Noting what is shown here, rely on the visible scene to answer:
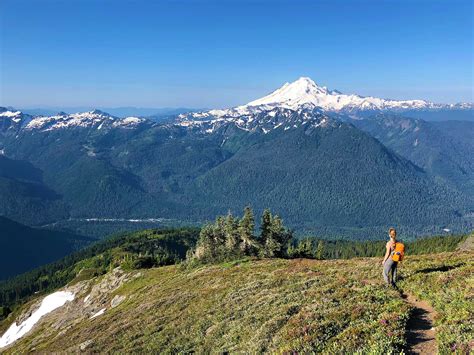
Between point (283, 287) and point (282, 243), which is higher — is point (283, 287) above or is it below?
above

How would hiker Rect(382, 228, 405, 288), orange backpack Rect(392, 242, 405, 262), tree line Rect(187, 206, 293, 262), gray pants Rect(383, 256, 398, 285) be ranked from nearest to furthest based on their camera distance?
1. orange backpack Rect(392, 242, 405, 262)
2. hiker Rect(382, 228, 405, 288)
3. gray pants Rect(383, 256, 398, 285)
4. tree line Rect(187, 206, 293, 262)

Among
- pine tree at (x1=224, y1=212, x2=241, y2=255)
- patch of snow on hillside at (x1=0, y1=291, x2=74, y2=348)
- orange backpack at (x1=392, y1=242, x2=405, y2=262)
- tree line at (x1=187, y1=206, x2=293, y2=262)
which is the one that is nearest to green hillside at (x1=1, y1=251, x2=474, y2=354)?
orange backpack at (x1=392, y1=242, x2=405, y2=262)

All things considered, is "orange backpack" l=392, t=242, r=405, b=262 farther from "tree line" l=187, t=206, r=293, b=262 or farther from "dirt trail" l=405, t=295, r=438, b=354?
"tree line" l=187, t=206, r=293, b=262

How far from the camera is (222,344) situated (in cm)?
2686

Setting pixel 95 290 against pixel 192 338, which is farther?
pixel 95 290

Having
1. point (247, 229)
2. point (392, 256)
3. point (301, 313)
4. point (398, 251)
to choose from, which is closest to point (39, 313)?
point (247, 229)

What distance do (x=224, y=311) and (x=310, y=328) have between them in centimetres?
1337

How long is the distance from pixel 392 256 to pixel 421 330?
27.6 feet

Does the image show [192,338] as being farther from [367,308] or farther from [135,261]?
[135,261]

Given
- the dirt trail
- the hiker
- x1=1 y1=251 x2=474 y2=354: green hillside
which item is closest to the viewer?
the dirt trail

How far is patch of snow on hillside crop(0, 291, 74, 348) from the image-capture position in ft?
361

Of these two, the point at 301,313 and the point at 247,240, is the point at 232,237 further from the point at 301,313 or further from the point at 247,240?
the point at 301,313

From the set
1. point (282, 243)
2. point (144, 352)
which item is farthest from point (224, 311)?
point (282, 243)

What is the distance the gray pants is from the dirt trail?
11.5 feet
